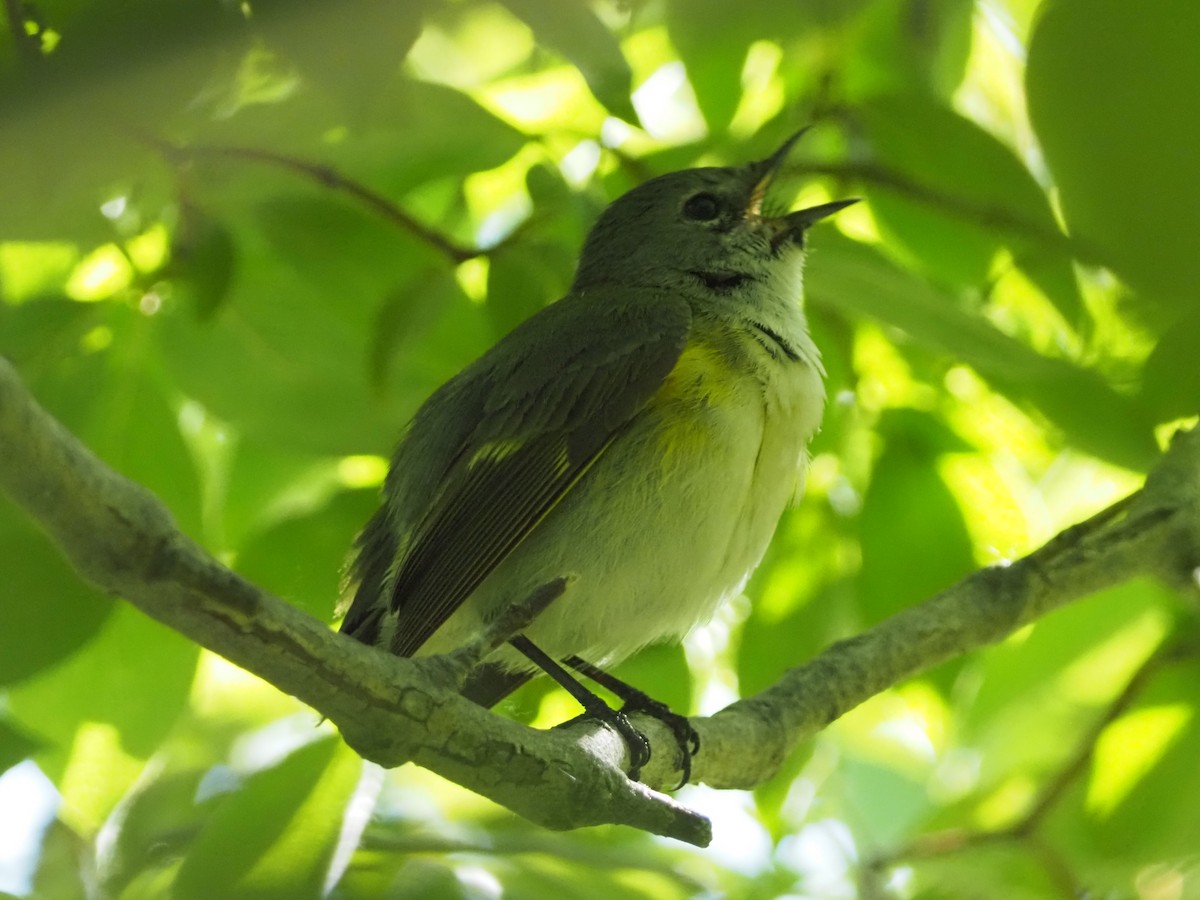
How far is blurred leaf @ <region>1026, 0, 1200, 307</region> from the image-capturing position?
142 centimetres

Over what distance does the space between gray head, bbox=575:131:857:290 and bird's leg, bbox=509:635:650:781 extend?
3.62 ft

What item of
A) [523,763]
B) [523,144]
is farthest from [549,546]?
[523,763]

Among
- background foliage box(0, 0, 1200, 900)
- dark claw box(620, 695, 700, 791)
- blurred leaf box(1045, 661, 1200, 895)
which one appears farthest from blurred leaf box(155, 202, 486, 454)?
blurred leaf box(1045, 661, 1200, 895)

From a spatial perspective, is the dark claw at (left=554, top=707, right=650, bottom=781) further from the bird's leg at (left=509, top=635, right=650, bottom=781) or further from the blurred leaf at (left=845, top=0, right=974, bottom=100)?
the blurred leaf at (left=845, top=0, right=974, bottom=100)

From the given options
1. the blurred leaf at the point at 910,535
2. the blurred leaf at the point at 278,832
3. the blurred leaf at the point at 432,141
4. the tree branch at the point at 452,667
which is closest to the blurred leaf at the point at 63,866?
the blurred leaf at the point at 278,832

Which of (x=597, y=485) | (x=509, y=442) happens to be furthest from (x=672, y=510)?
(x=509, y=442)

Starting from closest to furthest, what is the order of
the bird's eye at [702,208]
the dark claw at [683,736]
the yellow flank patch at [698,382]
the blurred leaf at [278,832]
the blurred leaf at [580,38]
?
the blurred leaf at [580,38], the blurred leaf at [278,832], the dark claw at [683,736], the yellow flank patch at [698,382], the bird's eye at [702,208]

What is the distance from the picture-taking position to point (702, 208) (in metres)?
3.72

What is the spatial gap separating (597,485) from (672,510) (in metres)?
0.17

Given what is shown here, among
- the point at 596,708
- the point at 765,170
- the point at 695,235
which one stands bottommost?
the point at 596,708

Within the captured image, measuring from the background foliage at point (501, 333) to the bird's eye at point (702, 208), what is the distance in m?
0.55

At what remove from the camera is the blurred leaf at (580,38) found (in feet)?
5.12

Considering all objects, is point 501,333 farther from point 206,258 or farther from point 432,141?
point 206,258

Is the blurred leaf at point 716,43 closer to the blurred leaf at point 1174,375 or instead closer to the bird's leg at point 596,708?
the blurred leaf at point 1174,375
